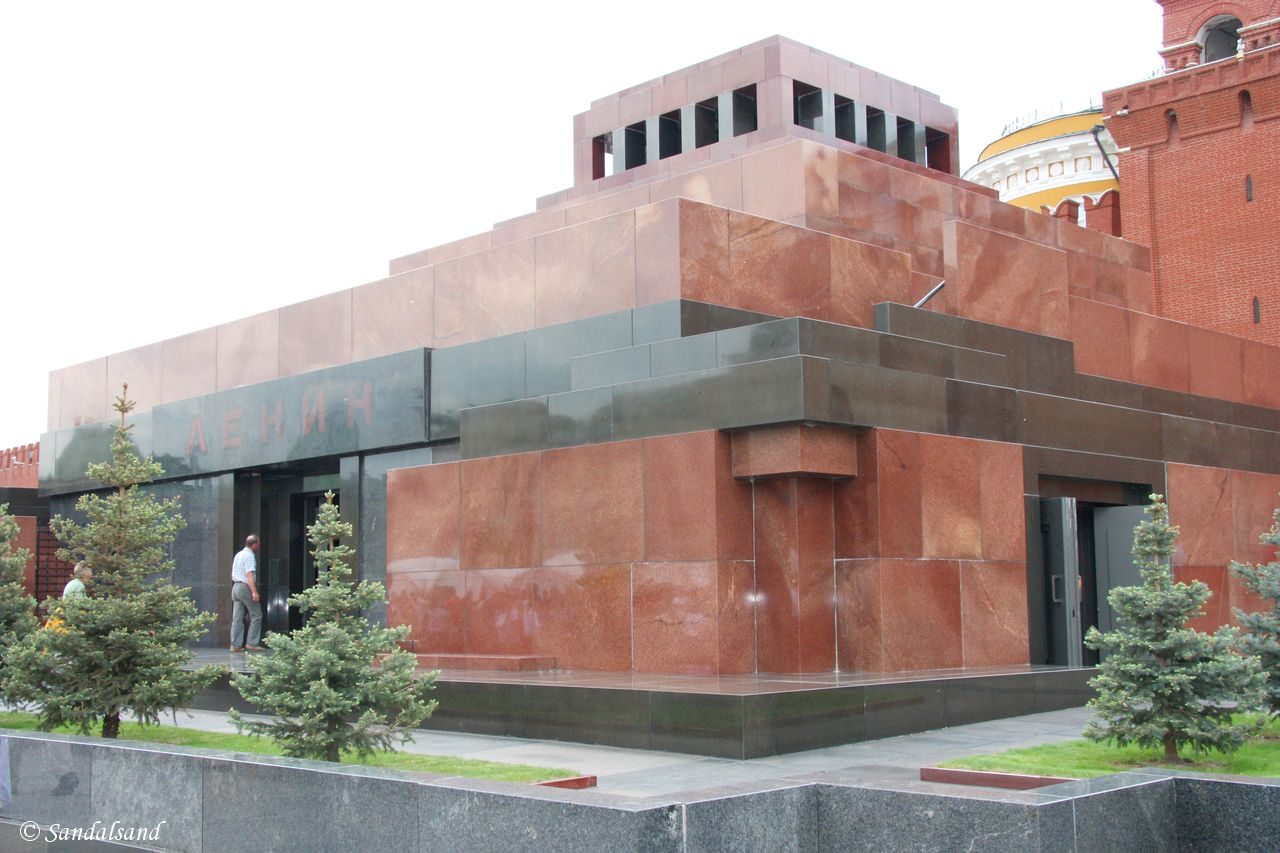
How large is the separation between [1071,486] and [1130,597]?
26.9ft

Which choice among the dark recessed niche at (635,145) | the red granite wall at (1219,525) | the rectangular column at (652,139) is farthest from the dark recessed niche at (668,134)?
the red granite wall at (1219,525)

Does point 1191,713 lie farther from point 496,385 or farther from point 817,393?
point 496,385

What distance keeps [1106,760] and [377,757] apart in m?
5.95

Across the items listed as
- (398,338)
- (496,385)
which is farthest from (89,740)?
(398,338)

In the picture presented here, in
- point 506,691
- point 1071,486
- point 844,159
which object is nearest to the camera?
point 506,691

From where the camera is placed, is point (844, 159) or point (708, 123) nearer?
point (844, 159)

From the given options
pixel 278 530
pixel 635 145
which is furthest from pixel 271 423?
pixel 635 145

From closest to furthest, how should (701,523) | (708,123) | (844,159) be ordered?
(701,523) < (844,159) < (708,123)

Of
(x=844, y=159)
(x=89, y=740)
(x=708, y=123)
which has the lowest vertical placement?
(x=89, y=740)

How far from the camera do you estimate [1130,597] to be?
32.7 ft

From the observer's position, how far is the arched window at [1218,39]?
3797cm

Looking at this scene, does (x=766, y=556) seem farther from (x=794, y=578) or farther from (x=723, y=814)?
(x=723, y=814)

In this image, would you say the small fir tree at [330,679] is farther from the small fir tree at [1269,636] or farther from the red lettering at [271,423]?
the red lettering at [271,423]

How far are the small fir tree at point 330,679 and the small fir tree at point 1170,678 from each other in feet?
17.3
